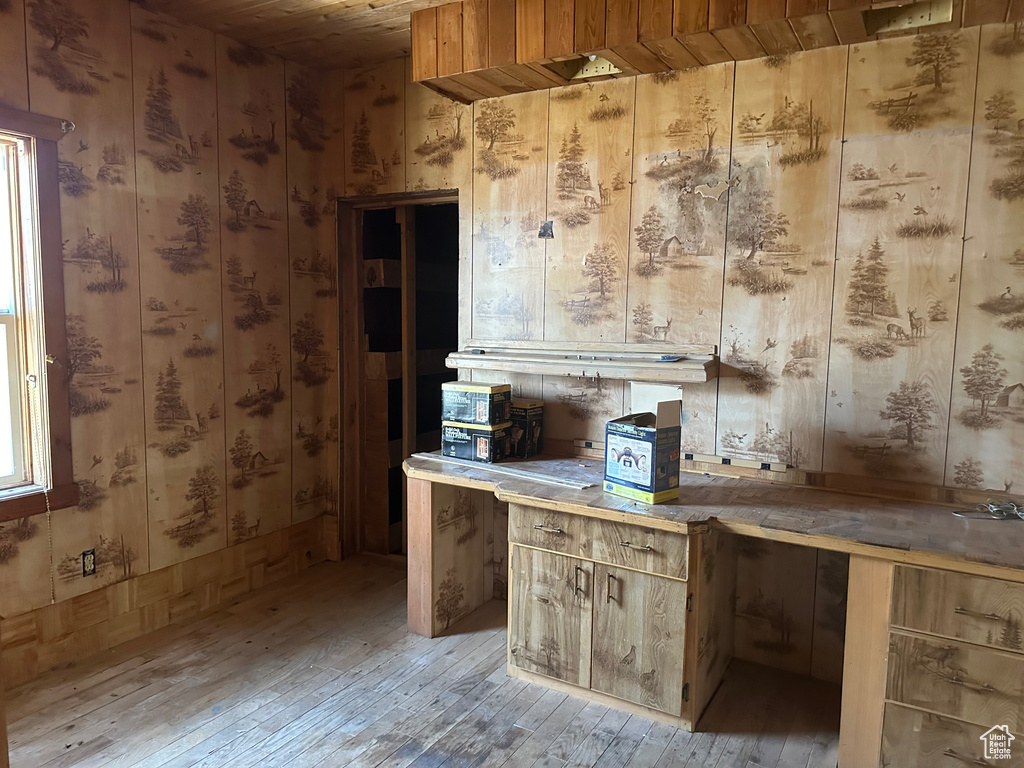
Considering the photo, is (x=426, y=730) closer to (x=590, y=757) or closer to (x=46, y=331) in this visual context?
(x=590, y=757)

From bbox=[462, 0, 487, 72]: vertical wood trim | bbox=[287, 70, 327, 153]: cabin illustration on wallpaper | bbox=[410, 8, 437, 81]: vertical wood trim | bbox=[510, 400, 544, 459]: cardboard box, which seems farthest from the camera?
bbox=[287, 70, 327, 153]: cabin illustration on wallpaper

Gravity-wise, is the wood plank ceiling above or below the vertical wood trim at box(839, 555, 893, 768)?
above

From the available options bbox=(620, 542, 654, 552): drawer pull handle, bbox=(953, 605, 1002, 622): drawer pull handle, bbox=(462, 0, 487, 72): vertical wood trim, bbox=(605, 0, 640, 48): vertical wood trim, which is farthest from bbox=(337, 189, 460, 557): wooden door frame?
bbox=(953, 605, 1002, 622): drawer pull handle

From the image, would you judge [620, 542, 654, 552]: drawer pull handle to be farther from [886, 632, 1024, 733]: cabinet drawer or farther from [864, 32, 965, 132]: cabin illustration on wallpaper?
[864, 32, 965, 132]: cabin illustration on wallpaper

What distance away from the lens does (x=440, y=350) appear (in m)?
4.54

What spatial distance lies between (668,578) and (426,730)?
1.01 meters

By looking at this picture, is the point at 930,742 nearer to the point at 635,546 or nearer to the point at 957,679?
the point at 957,679

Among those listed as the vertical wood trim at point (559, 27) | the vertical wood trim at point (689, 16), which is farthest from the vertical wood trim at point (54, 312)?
the vertical wood trim at point (689, 16)

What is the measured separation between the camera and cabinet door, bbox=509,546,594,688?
262cm

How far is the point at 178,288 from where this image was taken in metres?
3.24

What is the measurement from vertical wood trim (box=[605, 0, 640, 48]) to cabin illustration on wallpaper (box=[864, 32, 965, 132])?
92 cm

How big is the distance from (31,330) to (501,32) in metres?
2.18

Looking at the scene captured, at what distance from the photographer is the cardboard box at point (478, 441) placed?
3121mm

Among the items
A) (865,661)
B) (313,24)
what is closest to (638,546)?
(865,661)
